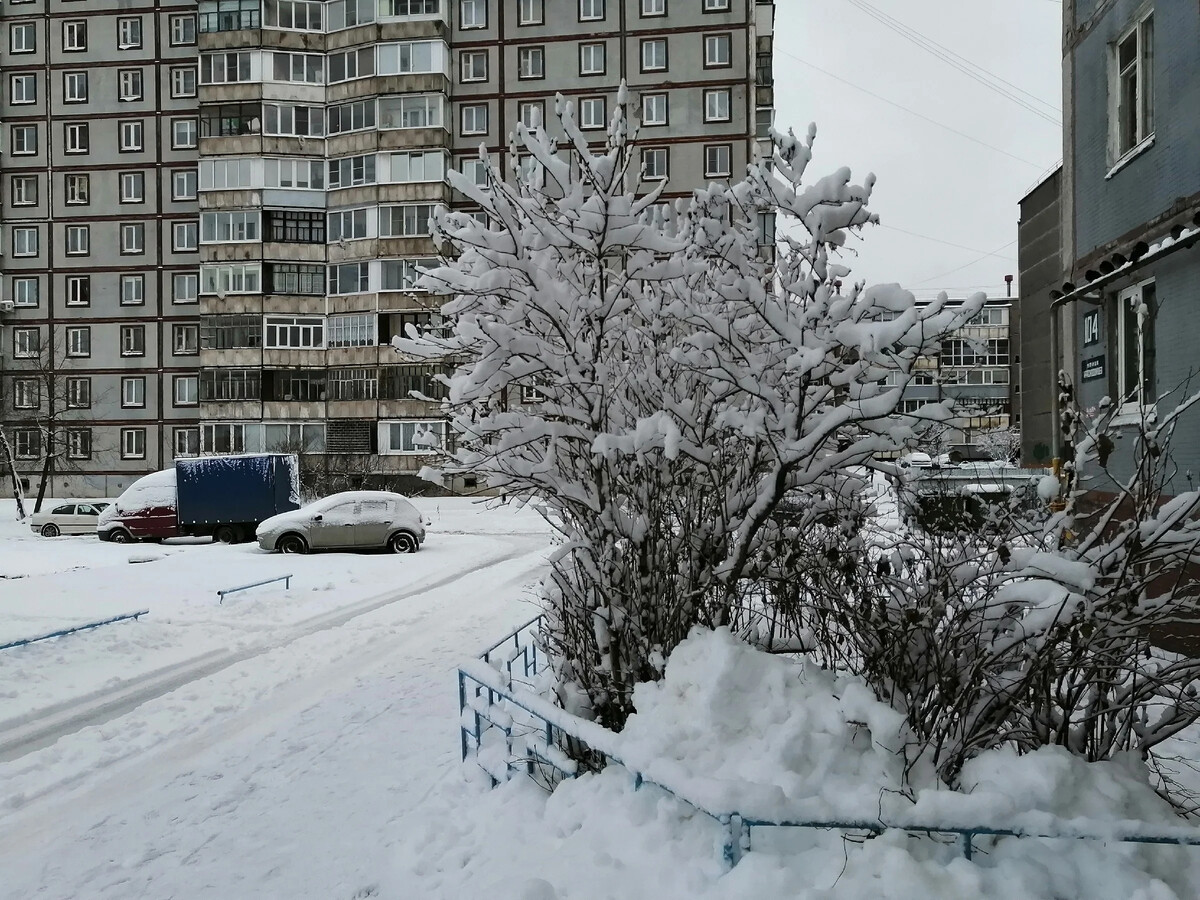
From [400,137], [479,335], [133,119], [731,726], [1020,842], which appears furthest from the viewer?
[133,119]

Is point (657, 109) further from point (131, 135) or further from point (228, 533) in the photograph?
point (228, 533)

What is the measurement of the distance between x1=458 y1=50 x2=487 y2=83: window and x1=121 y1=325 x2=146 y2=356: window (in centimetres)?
2135

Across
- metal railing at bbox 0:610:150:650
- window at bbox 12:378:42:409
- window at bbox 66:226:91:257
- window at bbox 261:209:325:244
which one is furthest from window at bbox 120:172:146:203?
metal railing at bbox 0:610:150:650

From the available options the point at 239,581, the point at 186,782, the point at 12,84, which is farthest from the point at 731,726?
the point at 12,84

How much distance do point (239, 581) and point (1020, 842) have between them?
57.3 feet

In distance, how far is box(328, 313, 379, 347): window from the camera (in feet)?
160

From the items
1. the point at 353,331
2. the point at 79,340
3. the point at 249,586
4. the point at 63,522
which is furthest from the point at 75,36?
the point at 249,586

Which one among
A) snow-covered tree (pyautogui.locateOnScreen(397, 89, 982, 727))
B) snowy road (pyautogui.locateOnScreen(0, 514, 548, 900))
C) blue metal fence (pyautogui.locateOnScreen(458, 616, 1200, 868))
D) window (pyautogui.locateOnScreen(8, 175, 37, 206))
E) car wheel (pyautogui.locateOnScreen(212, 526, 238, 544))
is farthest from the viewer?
window (pyautogui.locateOnScreen(8, 175, 37, 206))

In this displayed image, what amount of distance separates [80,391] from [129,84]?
54.0 feet

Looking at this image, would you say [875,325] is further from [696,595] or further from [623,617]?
[623,617]

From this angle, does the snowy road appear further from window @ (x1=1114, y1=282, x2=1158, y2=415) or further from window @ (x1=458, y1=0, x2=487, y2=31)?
window @ (x1=458, y1=0, x2=487, y2=31)

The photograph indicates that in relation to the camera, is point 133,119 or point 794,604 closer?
point 794,604

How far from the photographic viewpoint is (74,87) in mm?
54188

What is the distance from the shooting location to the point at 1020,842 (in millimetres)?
4371
